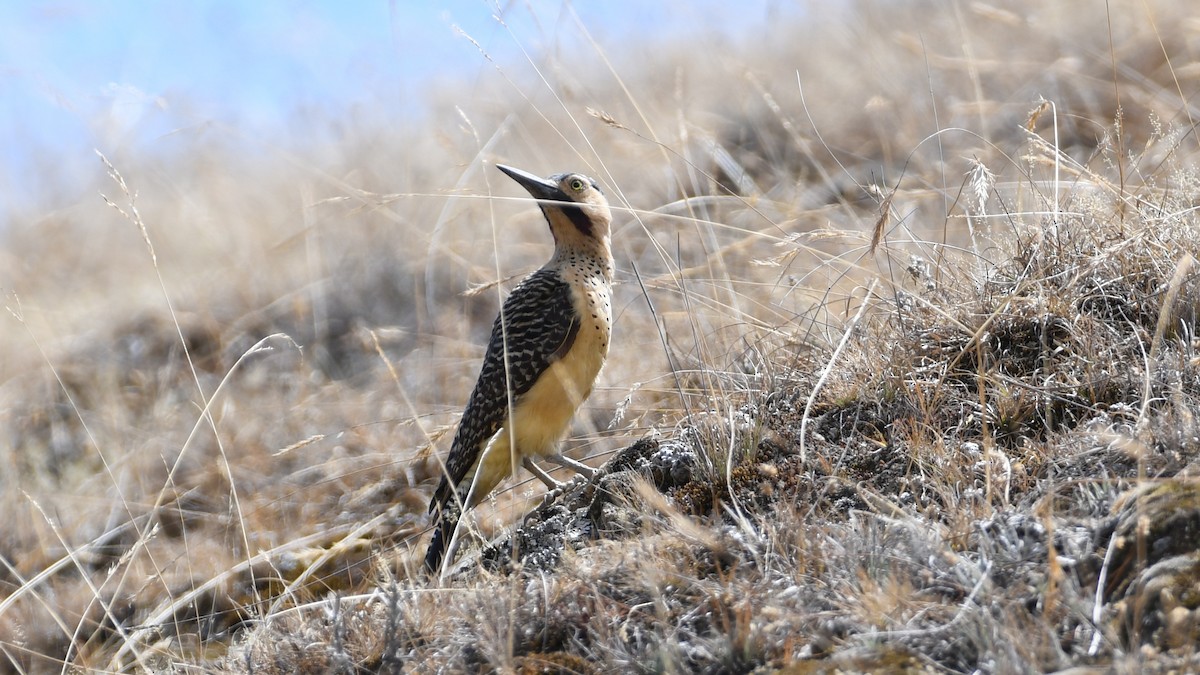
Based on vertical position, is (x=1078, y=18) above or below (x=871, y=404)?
above

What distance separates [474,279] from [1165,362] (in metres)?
5.41

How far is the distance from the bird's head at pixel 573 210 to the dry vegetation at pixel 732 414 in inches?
9.0

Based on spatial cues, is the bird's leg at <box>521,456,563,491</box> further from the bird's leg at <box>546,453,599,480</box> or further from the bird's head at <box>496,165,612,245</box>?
the bird's head at <box>496,165,612,245</box>

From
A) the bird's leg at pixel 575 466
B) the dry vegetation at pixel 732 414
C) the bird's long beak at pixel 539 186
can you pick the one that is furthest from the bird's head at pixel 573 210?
the bird's leg at pixel 575 466

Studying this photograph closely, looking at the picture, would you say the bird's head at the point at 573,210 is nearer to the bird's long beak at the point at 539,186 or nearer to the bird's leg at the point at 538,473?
the bird's long beak at the point at 539,186

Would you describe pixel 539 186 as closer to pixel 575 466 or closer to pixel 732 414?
pixel 575 466

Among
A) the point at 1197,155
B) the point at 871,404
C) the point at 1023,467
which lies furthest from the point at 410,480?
the point at 1197,155

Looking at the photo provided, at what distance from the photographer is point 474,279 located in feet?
25.0

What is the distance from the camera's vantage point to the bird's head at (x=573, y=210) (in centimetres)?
491

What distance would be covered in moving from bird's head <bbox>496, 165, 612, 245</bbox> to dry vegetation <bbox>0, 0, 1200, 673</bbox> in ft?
0.75

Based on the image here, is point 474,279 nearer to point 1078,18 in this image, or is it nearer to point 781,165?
point 781,165

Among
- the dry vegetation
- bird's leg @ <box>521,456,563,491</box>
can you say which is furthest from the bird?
the dry vegetation

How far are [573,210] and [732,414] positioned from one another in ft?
6.51

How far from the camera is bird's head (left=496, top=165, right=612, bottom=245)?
4906 millimetres
